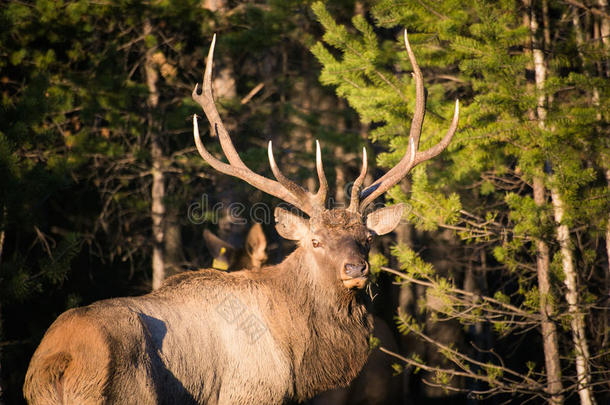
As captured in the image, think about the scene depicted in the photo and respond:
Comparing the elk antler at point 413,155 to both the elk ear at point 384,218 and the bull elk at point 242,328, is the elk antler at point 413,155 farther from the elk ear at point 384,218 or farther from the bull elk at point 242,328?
the elk ear at point 384,218

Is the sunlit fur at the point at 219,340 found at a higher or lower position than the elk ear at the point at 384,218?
lower

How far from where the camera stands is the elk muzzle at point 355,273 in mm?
4785

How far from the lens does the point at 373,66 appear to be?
6066 millimetres

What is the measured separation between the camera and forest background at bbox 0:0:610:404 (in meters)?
5.58

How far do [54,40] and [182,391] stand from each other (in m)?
5.34

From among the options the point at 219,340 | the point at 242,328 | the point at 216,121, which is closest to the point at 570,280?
the point at 242,328

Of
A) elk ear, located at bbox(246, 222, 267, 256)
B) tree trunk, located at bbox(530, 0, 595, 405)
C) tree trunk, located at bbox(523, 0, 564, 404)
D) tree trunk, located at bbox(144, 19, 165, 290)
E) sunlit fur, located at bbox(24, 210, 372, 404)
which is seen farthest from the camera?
tree trunk, located at bbox(144, 19, 165, 290)

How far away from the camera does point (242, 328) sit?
191 inches

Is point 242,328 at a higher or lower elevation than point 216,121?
lower

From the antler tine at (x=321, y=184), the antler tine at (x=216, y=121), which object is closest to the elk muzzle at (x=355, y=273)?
the antler tine at (x=321, y=184)

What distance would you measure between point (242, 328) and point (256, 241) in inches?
131

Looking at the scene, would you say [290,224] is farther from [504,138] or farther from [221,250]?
[221,250]

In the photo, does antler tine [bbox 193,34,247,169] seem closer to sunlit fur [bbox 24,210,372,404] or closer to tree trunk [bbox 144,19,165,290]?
sunlit fur [bbox 24,210,372,404]

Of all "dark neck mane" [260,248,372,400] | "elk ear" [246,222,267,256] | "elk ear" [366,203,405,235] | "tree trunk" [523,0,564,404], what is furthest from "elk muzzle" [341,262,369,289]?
"elk ear" [246,222,267,256]
